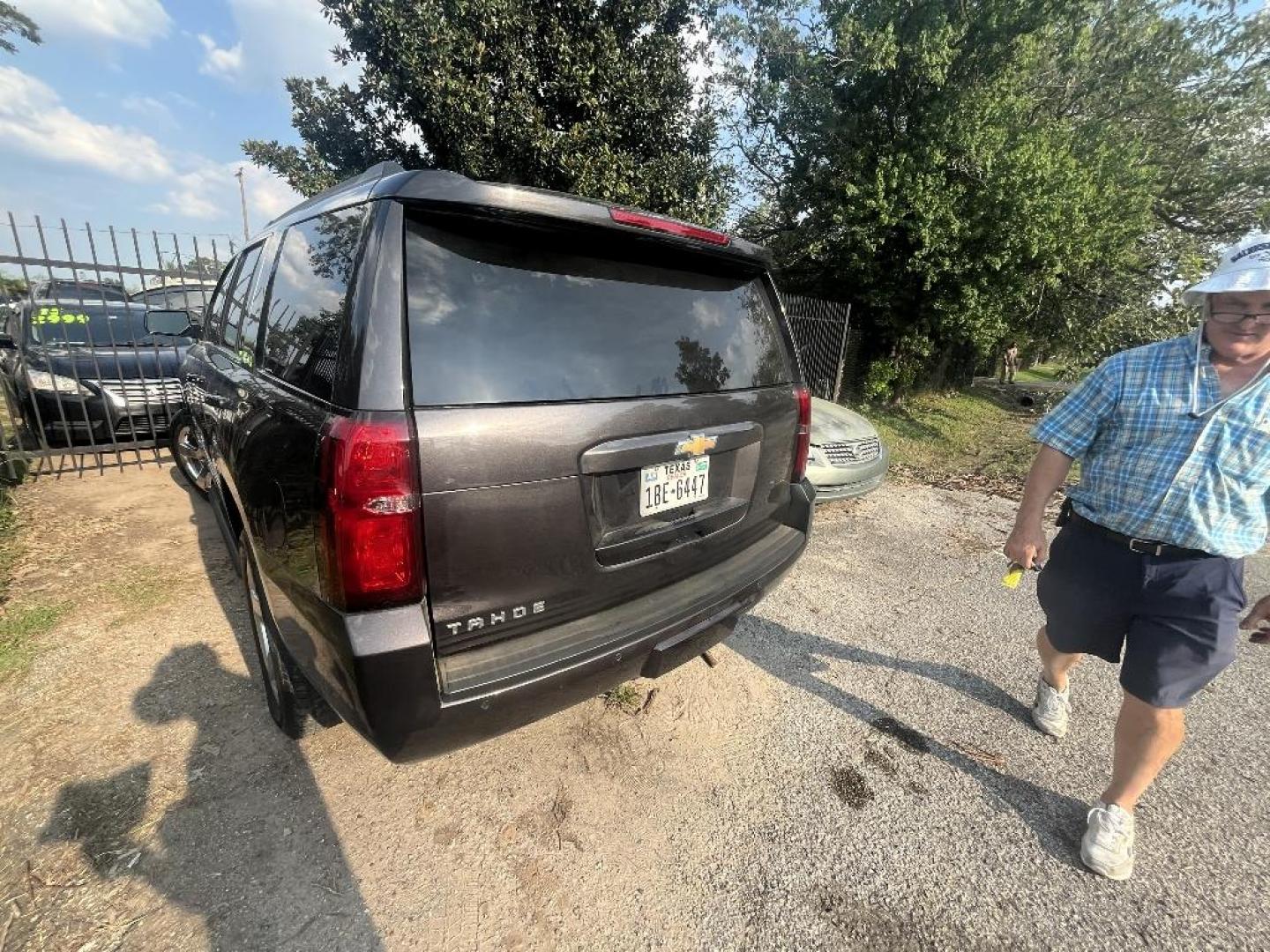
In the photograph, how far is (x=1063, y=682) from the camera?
2.43 m

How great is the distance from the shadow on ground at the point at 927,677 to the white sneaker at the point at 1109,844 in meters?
0.06

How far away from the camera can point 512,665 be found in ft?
4.99

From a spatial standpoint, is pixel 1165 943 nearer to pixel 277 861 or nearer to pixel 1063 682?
pixel 1063 682

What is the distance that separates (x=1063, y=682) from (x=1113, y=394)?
1350mm

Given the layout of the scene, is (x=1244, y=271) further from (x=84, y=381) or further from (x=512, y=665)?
(x=84, y=381)

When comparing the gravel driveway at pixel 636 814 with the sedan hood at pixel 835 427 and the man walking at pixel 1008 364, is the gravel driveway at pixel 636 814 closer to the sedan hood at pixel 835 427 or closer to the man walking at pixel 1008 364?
the sedan hood at pixel 835 427

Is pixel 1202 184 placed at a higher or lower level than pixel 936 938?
higher

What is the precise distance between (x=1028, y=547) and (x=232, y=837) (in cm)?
280

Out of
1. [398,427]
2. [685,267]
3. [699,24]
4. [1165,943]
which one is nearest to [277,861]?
[398,427]

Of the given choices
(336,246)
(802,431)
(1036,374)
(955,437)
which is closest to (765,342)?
(802,431)

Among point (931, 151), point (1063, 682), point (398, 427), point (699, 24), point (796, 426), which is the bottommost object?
point (1063, 682)

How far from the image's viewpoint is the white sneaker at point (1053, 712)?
8.01 feet

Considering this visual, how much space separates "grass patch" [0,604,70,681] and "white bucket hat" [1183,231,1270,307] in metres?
4.63

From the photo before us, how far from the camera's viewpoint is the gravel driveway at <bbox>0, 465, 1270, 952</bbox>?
1.63 metres
